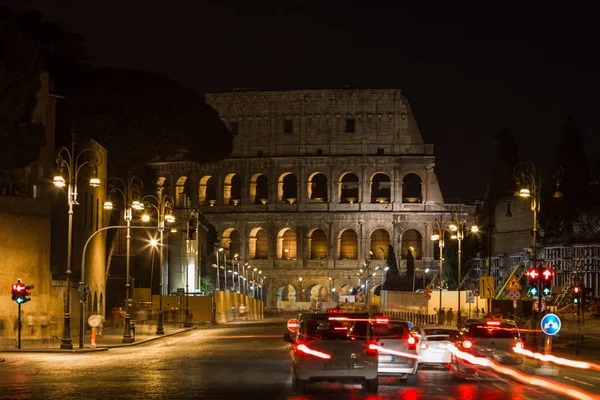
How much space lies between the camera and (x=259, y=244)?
120250 millimetres

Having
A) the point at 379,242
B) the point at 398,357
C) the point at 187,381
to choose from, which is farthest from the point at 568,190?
the point at 187,381

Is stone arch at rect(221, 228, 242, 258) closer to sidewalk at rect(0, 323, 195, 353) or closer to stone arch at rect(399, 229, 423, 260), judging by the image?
stone arch at rect(399, 229, 423, 260)

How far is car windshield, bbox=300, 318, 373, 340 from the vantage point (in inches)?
809

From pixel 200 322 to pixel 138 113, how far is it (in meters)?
16.1

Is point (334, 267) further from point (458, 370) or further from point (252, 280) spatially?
point (458, 370)

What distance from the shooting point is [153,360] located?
30.7 metres

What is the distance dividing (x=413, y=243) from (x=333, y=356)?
98.0m

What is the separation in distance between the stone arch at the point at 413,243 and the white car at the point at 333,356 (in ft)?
314

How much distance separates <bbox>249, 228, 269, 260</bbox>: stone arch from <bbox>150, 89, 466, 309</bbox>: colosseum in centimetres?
28

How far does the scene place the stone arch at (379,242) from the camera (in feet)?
387

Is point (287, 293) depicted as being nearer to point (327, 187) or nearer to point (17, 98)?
point (327, 187)

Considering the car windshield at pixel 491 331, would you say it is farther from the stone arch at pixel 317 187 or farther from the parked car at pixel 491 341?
the stone arch at pixel 317 187

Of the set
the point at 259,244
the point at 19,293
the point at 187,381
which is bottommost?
the point at 187,381

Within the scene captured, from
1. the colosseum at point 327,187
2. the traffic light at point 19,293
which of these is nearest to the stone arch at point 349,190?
the colosseum at point 327,187
